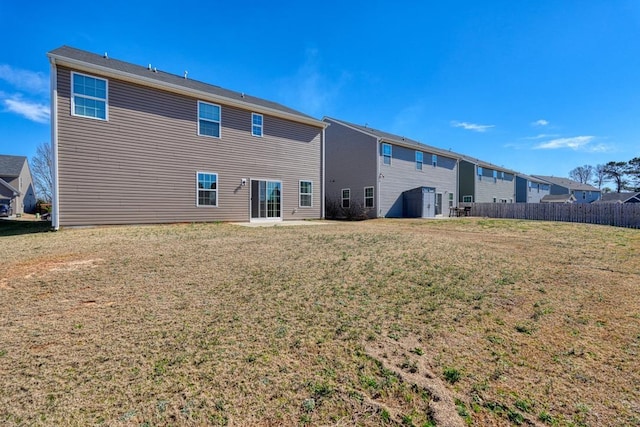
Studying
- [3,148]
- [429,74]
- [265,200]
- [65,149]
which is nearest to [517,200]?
[429,74]

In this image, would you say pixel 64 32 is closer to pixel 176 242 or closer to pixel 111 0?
pixel 111 0

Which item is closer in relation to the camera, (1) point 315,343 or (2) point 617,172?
(1) point 315,343

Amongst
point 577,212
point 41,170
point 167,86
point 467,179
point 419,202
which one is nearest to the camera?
point 167,86

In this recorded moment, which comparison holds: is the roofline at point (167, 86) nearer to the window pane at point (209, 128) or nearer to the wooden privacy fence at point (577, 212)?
the window pane at point (209, 128)

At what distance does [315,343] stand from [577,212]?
20398 mm

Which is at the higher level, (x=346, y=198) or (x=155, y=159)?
(x=155, y=159)

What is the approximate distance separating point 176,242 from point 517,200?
124 ft

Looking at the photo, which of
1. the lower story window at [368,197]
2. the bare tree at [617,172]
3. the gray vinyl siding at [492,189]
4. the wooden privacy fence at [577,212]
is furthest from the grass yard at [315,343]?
the bare tree at [617,172]

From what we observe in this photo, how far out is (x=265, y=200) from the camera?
45.4 feet

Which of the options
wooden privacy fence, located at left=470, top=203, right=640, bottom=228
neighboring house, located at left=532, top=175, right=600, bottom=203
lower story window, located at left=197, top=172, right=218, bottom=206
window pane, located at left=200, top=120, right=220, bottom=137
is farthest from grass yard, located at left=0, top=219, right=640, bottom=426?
neighboring house, located at left=532, top=175, right=600, bottom=203

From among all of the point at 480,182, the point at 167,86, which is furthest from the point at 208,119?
the point at 480,182

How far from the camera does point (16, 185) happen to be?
29594mm

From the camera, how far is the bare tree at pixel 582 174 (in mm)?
63353

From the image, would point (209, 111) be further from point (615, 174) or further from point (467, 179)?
point (615, 174)
